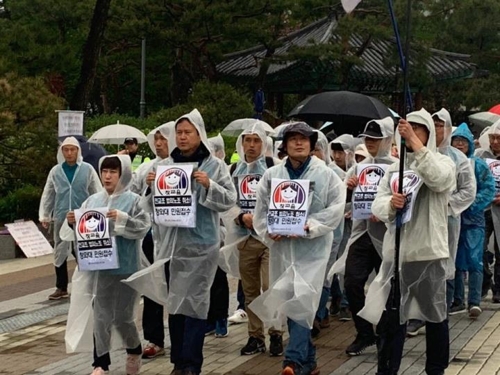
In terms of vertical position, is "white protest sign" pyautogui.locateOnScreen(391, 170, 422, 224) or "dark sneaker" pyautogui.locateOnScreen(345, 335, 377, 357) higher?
"white protest sign" pyautogui.locateOnScreen(391, 170, 422, 224)

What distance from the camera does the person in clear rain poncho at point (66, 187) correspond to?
11000 mm

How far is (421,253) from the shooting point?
654 cm

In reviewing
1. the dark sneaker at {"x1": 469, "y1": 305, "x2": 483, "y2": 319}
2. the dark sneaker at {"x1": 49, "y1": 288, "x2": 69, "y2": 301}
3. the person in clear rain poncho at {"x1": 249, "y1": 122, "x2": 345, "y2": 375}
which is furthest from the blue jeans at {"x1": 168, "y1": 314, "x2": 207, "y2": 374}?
the dark sneaker at {"x1": 49, "y1": 288, "x2": 69, "y2": 301}

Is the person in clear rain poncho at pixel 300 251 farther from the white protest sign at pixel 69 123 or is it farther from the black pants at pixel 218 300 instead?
the white protest sign at pixel 69 123

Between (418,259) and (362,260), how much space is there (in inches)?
56.6

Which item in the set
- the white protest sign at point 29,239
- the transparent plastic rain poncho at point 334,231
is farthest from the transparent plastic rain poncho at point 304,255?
the white protest sign at point 29,239

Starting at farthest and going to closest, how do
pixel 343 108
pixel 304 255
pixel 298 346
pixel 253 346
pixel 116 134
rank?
pixel 116 134
pixel 343 108
pixel 253 346
pixel 304 255
pixel 298 346

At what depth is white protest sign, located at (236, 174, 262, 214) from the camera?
8.21 meters

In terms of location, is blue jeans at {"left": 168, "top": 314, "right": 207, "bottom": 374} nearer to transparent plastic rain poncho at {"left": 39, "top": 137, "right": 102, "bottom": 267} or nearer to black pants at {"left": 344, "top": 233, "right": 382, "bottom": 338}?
black pants at {"left": 344, "top": 233, "right": 382, "bottom": 338}

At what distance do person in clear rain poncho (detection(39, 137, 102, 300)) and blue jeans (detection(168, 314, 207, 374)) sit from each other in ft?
13.2

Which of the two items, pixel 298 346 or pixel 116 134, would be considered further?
pixel 116 134

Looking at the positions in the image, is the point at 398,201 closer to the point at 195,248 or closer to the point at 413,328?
the point at 195,248

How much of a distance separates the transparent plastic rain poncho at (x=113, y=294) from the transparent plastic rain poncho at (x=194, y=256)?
0.20 m

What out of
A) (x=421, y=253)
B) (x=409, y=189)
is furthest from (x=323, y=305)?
(x=409, y=189)
